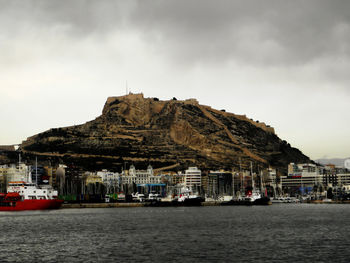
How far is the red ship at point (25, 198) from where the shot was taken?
166875mm

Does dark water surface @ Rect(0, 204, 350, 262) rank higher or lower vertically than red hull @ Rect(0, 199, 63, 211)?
lower

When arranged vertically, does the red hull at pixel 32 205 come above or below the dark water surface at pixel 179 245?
above

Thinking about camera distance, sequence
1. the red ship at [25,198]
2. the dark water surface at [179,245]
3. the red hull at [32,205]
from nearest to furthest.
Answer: the dark water surface at [179,245] → the red ship at [25,198] → the red hull at [32,205]

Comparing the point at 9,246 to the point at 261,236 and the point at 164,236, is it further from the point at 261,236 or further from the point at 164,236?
the point at 261,236

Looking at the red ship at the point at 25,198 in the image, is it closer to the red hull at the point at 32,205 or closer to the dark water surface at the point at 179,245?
the red hull at the point at 32,205

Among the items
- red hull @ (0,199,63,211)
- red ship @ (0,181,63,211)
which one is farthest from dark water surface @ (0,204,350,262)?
red hull @ (0,199,63,211)

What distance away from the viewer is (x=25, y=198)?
550ft

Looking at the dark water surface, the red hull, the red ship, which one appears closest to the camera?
the dark water surface

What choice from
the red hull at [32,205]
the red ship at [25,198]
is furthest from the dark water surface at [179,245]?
the red hull at [32,205]

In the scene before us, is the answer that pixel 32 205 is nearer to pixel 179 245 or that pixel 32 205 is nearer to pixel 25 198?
pixel 25 198

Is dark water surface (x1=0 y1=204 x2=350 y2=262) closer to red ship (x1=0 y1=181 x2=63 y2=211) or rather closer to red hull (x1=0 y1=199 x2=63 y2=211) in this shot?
red ship (x1=0 y1=181 x2=63 y2=211)

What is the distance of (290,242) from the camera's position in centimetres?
6919

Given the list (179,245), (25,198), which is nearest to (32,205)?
(25,198)

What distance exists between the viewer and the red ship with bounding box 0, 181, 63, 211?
167 m
